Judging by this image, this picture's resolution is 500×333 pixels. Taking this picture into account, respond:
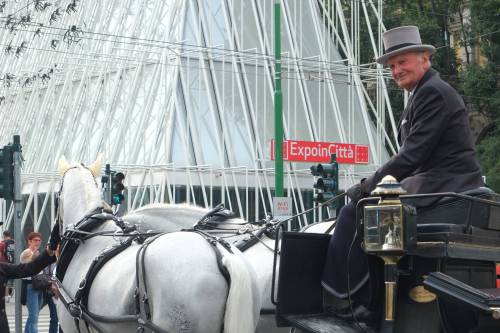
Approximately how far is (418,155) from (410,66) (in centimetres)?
70

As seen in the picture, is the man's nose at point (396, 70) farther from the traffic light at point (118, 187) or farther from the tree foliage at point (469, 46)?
the tree foliage at point (469, 46)

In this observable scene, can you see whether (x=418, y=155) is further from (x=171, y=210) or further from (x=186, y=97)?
(x=186, y=97)

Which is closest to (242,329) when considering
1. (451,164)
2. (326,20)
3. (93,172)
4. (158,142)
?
(451,164)

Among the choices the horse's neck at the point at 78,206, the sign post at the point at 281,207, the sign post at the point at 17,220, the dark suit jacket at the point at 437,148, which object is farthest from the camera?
the sign post at the point at 281,207

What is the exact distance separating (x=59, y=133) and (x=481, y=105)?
17.4 metres

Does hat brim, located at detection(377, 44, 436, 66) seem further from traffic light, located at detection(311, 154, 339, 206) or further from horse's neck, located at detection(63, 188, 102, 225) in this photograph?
traffic light, located at detection(311, 154, 339, 206)

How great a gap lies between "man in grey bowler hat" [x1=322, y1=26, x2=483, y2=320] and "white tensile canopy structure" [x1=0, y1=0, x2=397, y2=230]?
2662 cm

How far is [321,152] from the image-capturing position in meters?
34.5

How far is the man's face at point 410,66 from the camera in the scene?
6562 mm

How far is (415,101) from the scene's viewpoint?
638 cm

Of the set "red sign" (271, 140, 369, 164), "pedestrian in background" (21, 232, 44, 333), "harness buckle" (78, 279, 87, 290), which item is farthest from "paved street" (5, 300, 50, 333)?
"harness buckle" (78, 279, 87, 290)

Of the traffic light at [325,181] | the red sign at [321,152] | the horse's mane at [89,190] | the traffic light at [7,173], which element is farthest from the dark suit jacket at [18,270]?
the red sign at [321,152]

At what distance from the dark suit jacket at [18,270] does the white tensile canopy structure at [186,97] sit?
21.6m

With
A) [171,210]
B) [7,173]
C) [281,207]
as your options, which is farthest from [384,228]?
[281,207]
